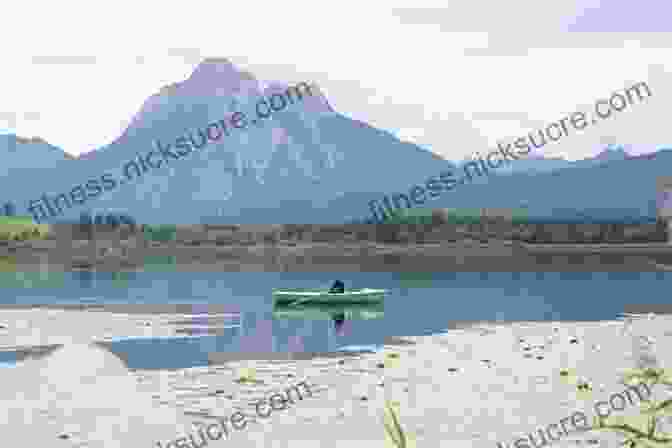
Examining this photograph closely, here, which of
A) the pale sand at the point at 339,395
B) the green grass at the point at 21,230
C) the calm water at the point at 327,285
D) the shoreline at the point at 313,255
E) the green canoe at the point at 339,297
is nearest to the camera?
the pale sand at the point at 339,395

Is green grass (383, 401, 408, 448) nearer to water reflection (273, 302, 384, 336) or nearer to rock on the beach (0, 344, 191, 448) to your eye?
rock on the beach (0, 344, 191, 448)

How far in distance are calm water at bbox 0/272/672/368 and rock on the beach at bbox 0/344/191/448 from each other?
8.58ft

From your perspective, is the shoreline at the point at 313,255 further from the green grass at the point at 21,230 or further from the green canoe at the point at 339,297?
the green canoe at the point at 339,297

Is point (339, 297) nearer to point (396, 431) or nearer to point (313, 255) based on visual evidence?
point (396, 431)

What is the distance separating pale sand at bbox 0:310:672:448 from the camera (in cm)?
1538

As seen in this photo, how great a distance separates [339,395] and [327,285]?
51.8 metres

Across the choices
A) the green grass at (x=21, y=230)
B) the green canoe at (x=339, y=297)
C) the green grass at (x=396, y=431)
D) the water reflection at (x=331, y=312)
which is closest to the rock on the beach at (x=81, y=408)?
the green grass at (x=396, y=431)

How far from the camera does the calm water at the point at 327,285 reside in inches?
1258

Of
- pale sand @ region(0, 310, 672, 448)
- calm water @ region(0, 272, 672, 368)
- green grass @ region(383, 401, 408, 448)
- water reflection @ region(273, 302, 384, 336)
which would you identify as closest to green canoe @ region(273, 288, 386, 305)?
water reflection @ region(273, 302, 384, 336)

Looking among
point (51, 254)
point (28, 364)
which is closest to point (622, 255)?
point (51, 254)

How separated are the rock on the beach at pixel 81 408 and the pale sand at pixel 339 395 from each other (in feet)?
0.09

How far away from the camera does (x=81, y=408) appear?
1794cm

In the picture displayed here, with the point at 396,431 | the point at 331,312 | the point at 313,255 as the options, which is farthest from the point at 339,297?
the point at 313,255

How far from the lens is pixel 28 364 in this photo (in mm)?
25281
